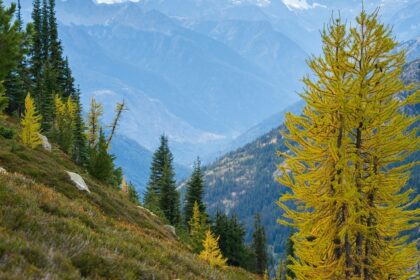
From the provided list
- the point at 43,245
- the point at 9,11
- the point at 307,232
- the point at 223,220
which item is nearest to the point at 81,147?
the point at 223,220

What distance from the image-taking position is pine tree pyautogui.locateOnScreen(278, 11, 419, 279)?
12695 millimetres

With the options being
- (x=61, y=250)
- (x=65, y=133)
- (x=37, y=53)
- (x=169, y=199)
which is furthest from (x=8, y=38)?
(x=37, y=53)

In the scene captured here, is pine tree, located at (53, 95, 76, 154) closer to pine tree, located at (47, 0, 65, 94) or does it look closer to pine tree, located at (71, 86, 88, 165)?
pine tree, located at (71, 86, 88, 165)

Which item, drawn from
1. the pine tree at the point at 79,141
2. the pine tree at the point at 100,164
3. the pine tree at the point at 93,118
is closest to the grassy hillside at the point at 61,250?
the pine tree at the point at 100,164

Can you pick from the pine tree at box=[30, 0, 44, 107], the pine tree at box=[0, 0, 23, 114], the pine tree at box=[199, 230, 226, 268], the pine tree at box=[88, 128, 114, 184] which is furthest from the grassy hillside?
the pine tree at box=[30, 0, 44, 107]

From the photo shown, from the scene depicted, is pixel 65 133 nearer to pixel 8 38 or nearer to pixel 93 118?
pixel 93 118

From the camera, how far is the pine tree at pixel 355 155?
12.7 m

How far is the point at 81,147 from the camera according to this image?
50.7 m

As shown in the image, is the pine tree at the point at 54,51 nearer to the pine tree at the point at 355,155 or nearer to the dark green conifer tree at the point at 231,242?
the dark green conifer tree at the point at 231,242

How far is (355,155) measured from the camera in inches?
492

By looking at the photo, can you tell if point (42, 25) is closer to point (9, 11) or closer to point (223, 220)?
point (223, 220)

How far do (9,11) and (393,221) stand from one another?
14578 millimetres

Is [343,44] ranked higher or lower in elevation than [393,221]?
higher

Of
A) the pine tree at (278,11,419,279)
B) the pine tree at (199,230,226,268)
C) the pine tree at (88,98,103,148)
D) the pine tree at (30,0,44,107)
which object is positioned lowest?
the pine tree at (199,230,226,268)
